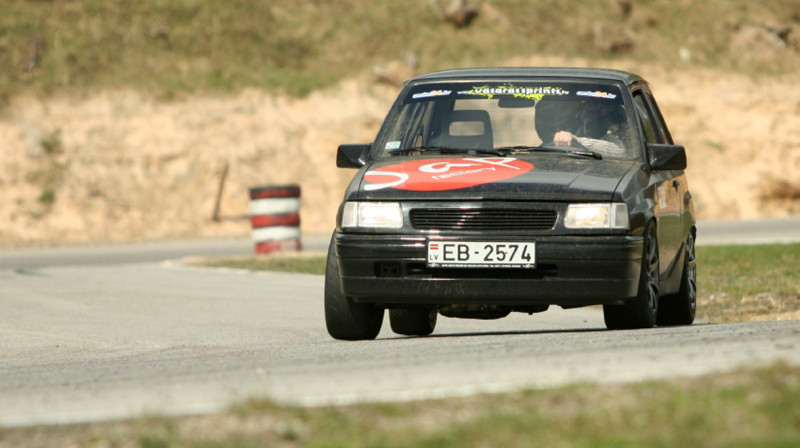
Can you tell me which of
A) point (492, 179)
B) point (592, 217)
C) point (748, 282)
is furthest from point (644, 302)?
point (748, 282)

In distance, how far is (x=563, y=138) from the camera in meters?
8.22

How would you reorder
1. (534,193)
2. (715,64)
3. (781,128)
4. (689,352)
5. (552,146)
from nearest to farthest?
(689,352), (534,193), (552,146), (781,128), (715,64)

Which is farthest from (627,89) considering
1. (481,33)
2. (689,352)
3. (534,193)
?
(481,33)

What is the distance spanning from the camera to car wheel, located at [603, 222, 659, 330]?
7.55 metres

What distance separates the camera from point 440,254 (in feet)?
24.2

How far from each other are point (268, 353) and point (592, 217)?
1.97 metres

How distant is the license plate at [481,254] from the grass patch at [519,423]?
2.65 metres

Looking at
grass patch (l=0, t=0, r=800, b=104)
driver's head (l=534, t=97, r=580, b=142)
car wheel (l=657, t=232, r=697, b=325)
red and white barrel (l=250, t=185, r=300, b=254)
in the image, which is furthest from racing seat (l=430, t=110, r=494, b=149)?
grass patch (l=0, t=0, r=800, b=104)

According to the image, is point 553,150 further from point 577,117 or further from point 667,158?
point 667,158

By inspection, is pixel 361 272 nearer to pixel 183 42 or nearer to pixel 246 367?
pixel 246 367

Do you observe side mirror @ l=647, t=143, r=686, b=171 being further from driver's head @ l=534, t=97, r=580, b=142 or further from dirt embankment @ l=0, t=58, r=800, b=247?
dirt embankment @ l=0, t=58, r=800, b=247

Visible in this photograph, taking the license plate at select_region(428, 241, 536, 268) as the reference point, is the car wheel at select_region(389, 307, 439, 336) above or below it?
below

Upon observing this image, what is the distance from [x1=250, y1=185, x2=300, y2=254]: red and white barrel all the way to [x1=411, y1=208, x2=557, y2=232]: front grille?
34.0ft

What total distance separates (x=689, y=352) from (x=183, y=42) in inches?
1120
